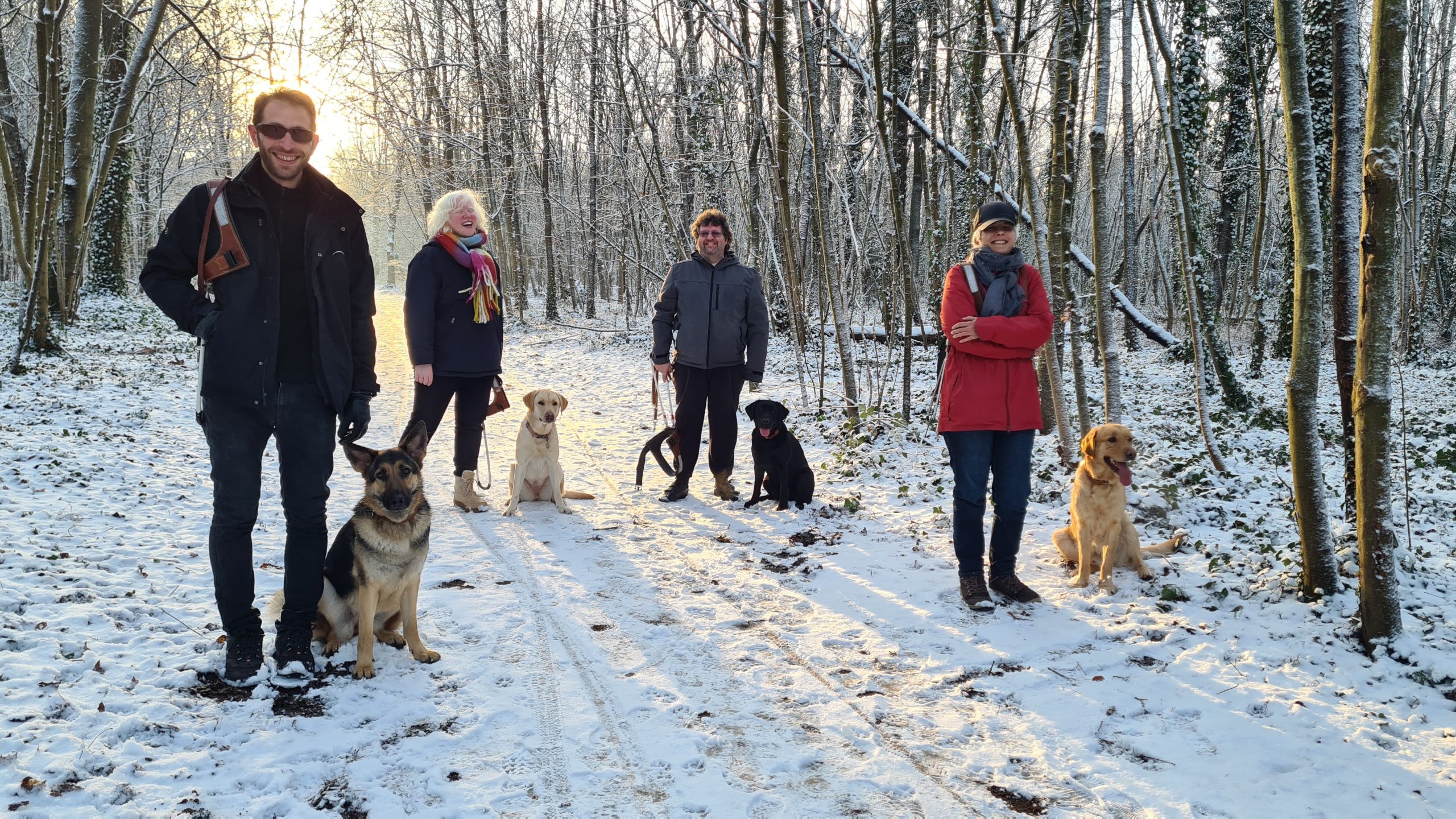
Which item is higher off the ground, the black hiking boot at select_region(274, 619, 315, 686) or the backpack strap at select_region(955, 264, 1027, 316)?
the backpack strap at select_region(955, 264, 1027, 316)

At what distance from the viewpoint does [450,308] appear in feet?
19.8

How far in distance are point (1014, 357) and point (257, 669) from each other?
159 inches

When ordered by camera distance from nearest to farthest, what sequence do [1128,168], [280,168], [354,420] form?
1. [280,168]
2. [354,420]
3. [1128,168]

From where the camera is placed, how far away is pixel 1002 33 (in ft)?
22.5

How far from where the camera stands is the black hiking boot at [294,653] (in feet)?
11.3

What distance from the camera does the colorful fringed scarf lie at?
19.7 feet

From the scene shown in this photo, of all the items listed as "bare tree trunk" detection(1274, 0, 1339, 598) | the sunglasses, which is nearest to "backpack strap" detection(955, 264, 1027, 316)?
"bare tree trunk" detection(1274, 0, 1339, 598)

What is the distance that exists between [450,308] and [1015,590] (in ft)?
14.8

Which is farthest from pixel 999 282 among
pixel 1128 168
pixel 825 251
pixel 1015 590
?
pixel 1128 168

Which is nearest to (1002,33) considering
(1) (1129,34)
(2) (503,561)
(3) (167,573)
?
(1) (1129,34)

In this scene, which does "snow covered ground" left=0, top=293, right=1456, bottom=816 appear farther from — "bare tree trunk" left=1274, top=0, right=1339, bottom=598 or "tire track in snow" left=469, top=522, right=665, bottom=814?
"bare tree trunk" left=1274, top=0, right=1339, bottom=598

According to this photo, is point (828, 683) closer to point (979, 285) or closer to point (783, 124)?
point (979, 285)

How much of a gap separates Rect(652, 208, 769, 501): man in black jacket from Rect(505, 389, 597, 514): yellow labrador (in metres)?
1.00

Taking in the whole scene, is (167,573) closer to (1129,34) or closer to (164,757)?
(164,757)
